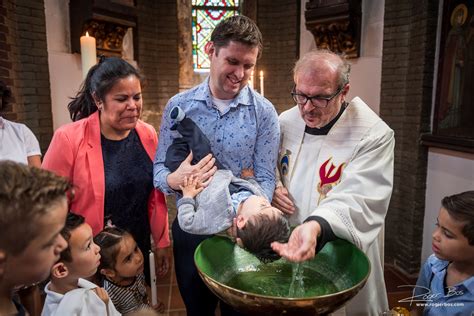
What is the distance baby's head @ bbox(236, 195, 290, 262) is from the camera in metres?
1.51

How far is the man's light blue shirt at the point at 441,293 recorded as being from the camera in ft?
5.39

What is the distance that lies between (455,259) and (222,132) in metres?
1.21

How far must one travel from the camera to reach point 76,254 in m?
1.62

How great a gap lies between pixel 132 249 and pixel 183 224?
51cm

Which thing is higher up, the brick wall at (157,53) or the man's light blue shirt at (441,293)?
the brick wall at (157,53)

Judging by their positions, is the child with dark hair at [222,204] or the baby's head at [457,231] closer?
the child with dark hair at [222,204]

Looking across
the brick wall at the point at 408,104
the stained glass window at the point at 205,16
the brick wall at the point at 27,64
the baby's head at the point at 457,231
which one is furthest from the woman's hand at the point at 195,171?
the stained glass window at the point at 205,16

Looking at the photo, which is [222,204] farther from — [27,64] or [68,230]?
[27,64]

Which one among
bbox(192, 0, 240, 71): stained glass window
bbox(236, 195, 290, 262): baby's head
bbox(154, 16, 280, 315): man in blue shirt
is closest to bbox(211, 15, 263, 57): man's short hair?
bbox(154, 16, 280, 315): man in blue shirt

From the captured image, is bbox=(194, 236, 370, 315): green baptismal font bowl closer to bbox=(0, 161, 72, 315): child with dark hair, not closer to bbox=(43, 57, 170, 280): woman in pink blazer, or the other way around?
bbox=(0, 161, 72, 315): child with dark hair

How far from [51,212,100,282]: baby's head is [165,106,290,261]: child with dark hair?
396 mm

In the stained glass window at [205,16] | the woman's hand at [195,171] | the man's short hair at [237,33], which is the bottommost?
the woman's hand at [195,171]

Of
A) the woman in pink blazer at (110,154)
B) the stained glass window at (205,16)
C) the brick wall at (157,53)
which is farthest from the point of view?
the stained glass window at (205,16)

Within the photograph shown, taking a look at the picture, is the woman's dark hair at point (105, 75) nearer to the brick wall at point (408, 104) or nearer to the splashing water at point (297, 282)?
the splashing water at point (297, 282)
